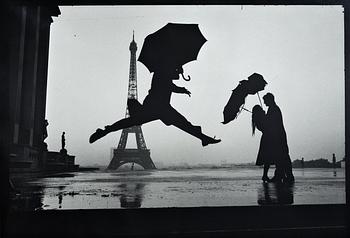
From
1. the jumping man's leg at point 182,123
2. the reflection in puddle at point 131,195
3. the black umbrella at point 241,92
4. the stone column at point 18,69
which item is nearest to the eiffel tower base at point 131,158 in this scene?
the reflection in puddle at point 131,195

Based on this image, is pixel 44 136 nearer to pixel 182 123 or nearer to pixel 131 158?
pixel 131 158

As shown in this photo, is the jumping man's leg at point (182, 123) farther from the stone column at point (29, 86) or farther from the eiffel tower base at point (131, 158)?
the stone column at point (29, 86)

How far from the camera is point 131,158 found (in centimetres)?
522

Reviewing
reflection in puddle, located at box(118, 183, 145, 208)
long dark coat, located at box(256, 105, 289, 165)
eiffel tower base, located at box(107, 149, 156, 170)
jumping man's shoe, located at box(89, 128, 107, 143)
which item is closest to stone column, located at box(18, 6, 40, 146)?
jumping man's shoe, located at box(89, 128, 107, 143)

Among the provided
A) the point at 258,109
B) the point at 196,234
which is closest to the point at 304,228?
the point at 196,234

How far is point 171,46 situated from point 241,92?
112cm

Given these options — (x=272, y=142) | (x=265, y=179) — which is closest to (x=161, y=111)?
(x=272, y=142)

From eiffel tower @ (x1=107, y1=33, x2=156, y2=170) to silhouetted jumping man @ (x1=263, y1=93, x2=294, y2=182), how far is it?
5.35 feet

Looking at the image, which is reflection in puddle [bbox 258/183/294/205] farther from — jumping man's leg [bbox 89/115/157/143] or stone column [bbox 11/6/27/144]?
stone column [bbox 11/6/27/144]

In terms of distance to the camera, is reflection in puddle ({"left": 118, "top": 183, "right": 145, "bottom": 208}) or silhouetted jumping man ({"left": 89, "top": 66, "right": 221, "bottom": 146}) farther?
silhouetted jumping man ({"left": 89, "top": 66, "right": 221, "bottom": 146})

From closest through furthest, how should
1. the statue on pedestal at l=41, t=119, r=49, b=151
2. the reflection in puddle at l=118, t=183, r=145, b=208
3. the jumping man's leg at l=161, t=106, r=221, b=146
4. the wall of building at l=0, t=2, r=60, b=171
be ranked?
the reflection in puddle at l=118, t=183, r=145, b=208
the wall of building at l=0, t=2, r=60, b=171
the jumping man's leg at l=161, t=106, r=221, b=146
the statue on pedestal at l=41, t=119, r=49, b=151

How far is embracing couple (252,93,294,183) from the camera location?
466 centimetres

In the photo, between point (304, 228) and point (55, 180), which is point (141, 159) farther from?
point (304, 228)

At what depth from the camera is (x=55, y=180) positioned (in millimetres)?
5207
